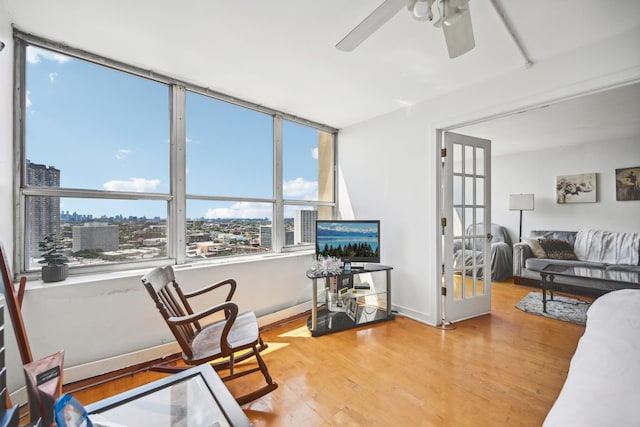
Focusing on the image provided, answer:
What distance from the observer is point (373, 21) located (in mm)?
1366

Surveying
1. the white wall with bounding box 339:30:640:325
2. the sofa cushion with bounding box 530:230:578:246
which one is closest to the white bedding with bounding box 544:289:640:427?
the white wall with bounding box 339:30:640:325

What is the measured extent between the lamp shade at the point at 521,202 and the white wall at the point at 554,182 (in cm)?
35

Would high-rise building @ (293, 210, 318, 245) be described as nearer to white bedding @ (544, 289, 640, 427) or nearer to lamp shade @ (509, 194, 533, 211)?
white bedding @ (544, 289, 640, 427)

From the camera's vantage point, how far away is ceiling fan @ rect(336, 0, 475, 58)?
122cm

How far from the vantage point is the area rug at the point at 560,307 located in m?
3.09

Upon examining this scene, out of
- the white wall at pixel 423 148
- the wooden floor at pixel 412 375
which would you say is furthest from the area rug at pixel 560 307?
the white wall at pixel 423 148

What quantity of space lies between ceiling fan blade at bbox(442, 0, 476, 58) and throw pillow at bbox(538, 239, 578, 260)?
4416mm

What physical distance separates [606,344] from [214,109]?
3.33 meters

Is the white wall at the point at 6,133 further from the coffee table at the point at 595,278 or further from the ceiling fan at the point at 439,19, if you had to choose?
the coffee table at the point at 595,278

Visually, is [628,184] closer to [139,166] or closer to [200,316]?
[200,316]

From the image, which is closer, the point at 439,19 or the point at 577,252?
the point at 439,19

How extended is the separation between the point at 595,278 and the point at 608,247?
121cm

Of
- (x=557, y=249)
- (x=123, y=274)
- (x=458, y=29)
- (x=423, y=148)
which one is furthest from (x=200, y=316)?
(x=557, y=249)

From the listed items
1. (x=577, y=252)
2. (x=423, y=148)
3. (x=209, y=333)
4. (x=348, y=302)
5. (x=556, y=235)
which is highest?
(x=423, y=148)
